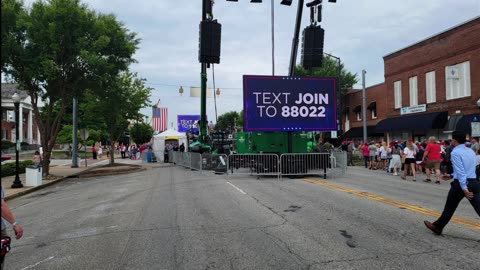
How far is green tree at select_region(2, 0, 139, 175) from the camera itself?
797 inches

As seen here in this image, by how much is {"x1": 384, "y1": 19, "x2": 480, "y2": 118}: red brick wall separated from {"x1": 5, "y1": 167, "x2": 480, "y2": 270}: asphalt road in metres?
18.5

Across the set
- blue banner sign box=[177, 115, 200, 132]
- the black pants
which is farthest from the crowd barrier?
blue banner sign box=[177, 115, 200, 132]

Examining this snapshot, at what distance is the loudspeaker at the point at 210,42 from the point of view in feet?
60.5

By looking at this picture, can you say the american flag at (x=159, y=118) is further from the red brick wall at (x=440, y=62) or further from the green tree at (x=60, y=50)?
the green tree at (x=60, y=50)

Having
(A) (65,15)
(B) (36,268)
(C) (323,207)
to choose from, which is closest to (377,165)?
(C) (323,207)

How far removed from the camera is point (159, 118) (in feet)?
186

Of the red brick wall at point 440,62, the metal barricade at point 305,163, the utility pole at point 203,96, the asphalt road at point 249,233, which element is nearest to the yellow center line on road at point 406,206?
the asphalt road at point 249,233

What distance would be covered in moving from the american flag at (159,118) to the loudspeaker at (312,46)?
38105 mm

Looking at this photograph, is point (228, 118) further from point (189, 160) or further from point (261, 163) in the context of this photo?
point (261, 163)

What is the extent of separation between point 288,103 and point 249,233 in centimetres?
1135

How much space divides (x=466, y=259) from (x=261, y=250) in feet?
8.90

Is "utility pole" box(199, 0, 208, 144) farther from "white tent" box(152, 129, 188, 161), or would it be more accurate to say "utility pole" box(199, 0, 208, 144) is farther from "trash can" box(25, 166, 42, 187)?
"white tent" box(152, 129, 188, 161)

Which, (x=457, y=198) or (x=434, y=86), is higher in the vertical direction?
(x=434, y=86)

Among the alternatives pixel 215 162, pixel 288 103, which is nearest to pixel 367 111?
pixel 215 162
